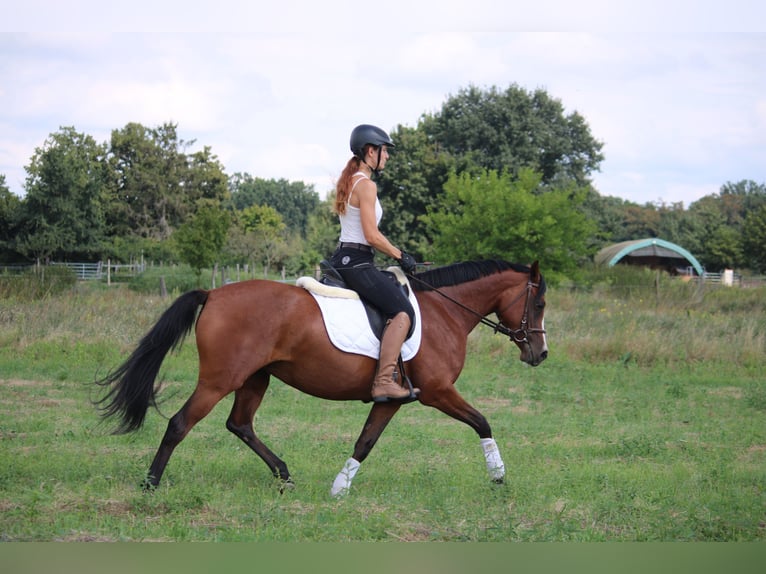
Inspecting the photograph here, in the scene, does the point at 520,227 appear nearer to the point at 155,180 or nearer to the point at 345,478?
the point at 345,478

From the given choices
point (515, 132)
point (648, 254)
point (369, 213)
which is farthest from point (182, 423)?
point (648, 254)

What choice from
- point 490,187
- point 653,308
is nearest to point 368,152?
point 653,308

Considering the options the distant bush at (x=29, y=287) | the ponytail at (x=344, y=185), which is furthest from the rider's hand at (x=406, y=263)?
the distant bush at (x=29, y=287)

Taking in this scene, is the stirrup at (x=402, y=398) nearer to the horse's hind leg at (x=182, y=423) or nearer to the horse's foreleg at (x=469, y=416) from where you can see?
the horse's foreleg at (x=469, y=416)

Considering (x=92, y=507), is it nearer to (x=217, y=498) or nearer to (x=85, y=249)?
(x=217, y=498)

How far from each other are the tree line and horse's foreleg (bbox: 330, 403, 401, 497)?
21.0 m

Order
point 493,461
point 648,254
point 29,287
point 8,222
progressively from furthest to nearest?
point 648,254 → point 8,222 → point 29,287 → point 493,461

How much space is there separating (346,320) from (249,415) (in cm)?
126

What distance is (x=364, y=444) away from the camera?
20.6 feet

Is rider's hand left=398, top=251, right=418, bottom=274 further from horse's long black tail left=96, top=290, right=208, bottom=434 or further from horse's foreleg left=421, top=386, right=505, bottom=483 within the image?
horse's long black tail left=96, top=290, right=208, bottom=434

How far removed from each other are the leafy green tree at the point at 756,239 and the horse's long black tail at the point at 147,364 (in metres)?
51.4

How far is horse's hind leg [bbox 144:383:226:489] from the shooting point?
5886 mm

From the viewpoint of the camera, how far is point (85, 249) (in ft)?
137

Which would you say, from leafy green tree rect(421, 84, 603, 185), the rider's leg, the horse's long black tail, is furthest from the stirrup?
leafy green tree rect(421, 84, 603, 185)
